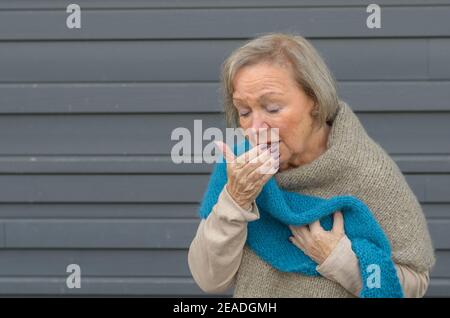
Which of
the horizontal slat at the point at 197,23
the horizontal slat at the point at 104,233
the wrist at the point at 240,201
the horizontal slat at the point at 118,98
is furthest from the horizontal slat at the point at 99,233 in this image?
the wrist at the point at 240,201

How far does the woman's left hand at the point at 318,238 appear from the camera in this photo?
2701mm

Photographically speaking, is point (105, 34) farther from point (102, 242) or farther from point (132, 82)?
point (102, 242)

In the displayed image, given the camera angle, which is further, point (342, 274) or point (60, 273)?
point (60, 273)

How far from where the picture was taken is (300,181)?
9.10 feet

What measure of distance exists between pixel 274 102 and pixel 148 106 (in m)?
2.08

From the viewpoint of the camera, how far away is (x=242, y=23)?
4668 millimetres

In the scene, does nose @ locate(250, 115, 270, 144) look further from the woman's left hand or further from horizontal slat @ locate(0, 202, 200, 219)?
horizontal slat @ locate(0, 202, 200, 219)

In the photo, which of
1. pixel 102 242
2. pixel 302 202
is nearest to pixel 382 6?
pixel 102 242

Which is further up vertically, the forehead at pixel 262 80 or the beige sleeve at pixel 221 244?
the forehead at pixel 262 80

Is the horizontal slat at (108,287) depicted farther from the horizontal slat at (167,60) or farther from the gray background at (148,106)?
the horizontal slat at (167,60)

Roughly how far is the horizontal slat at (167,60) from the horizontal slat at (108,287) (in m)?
0.98

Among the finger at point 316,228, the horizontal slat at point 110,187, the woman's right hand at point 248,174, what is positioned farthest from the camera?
the horizontal slat at point 110,187

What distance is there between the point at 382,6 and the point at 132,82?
4.07ft

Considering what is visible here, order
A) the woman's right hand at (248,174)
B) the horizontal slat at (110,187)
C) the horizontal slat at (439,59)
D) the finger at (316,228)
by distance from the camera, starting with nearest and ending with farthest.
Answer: the woman's right hand at (248,174), the finger at (316,228), the horizontal slat at (439,59), the horizontal slat at (110,187)
